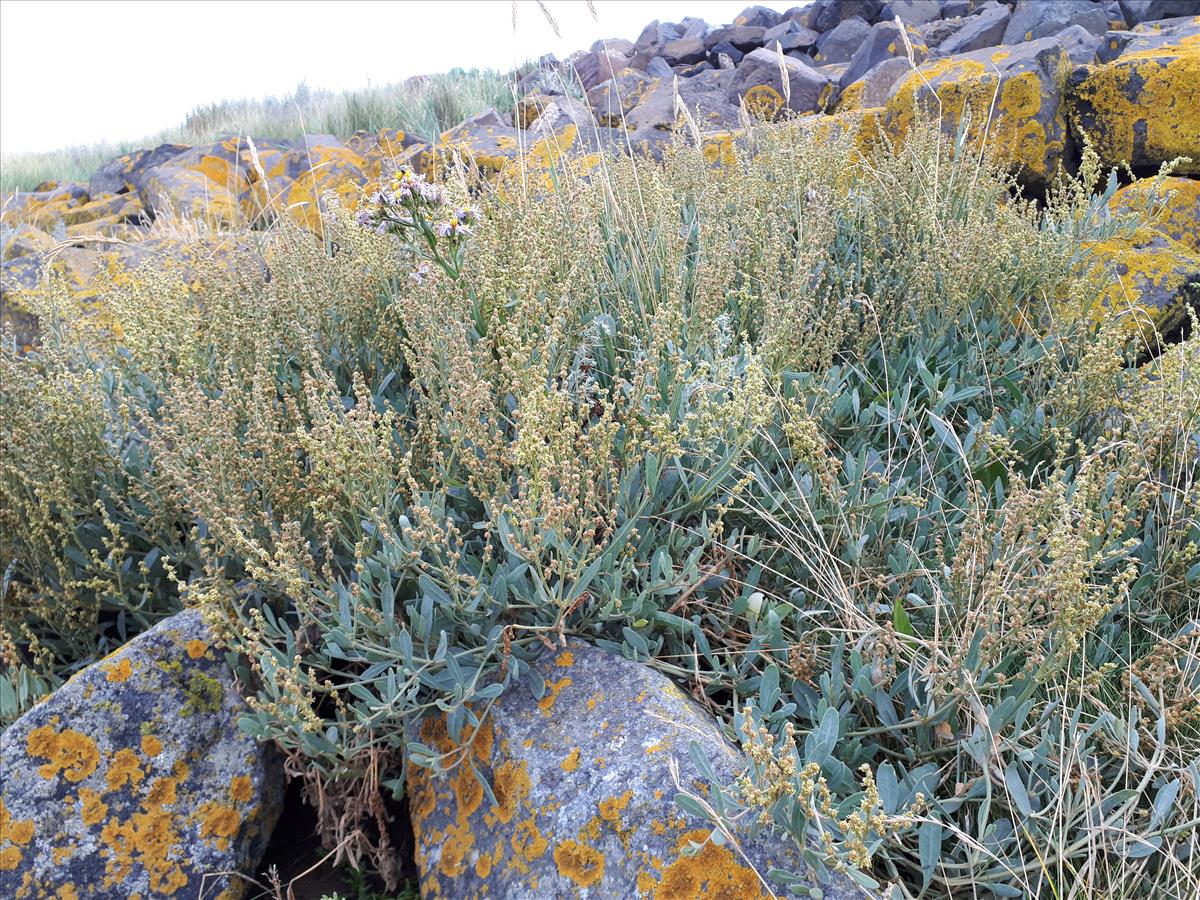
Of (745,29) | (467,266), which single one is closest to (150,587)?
(467,266)

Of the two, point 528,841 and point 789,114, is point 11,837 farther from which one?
point 789,114

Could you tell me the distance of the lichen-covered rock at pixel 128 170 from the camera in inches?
482

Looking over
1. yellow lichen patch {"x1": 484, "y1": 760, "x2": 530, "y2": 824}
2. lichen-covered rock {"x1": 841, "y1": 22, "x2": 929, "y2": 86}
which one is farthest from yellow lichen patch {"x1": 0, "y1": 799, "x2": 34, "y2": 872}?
lichen-covered rock {"x1": 841, "y1": 22, "x2": 929, "y2": 86}

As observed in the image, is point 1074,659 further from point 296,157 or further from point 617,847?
point 296,157

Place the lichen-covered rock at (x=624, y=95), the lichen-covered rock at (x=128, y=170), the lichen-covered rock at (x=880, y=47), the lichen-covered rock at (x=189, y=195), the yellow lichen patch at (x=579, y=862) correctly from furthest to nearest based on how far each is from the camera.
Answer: the lichen-covered rock at (x=128, y=170)
the lichen-covered rock at (x=880, y=47)
the lichen-covered rock at (x=624, y=95)
the lichen-covered rock at (x=189, y=195)
the yellow lichen patch at (x=579, y=862)

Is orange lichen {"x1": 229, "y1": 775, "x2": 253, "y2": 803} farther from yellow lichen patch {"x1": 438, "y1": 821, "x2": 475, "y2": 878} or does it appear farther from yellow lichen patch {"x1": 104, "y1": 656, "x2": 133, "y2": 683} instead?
yellow lichen patch {"x1": 438, "y1": 821, "x2": 475, "y2": 878}

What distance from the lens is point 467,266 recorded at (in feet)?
9.87

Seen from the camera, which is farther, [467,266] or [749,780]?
[467,266]

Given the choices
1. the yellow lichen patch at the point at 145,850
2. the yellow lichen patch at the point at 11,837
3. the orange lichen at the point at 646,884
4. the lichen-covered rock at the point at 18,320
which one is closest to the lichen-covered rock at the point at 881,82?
the lichen-covered rock at the point at 18,320

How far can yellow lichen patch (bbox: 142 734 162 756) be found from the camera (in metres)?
2.19

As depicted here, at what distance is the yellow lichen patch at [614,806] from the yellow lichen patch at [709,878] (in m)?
0.15

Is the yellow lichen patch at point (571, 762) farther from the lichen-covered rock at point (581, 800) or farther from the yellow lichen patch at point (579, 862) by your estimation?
the yellow lichen patch at point (579, 862)

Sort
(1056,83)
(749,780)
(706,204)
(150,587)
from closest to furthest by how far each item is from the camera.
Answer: (749,780)
(150,587)
(706,204)
(1056,83)

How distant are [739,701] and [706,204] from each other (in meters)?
2.31
